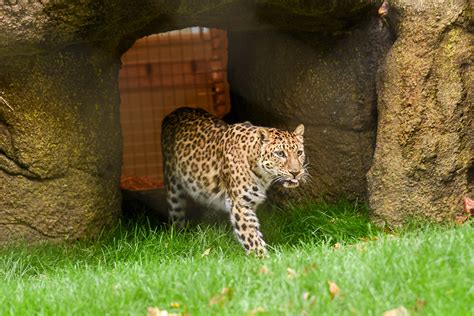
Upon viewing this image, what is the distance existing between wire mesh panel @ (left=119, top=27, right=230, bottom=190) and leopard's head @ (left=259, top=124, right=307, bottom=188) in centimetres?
481

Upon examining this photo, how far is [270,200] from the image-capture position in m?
10.1

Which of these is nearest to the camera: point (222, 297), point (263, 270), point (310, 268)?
point (222, 297)

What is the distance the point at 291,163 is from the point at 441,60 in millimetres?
1539

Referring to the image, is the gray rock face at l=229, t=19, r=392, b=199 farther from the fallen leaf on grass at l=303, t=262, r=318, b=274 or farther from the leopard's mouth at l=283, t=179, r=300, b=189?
the fallen leaf on grass at l=303, t=262, r=318, b=274

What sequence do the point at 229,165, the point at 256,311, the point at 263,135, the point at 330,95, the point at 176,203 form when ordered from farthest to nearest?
the point at 176,203
the point at 330,95
the point at 229,165
the point at 263,135
the point at 256,311

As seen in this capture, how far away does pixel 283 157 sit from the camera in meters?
8.75

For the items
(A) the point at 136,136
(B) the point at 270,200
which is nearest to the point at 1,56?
(B) the point at 270,200

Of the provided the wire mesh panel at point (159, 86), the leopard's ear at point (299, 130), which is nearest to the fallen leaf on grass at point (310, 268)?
the leopard's ear at point (299, 130)

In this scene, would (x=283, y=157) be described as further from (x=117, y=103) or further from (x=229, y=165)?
(x=117, y=103)

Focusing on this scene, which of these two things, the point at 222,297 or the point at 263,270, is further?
the point at 263,270

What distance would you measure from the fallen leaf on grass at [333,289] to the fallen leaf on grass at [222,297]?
602 mm

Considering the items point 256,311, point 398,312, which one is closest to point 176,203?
point 256,311

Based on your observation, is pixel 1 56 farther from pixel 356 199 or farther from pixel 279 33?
pixel 356 199

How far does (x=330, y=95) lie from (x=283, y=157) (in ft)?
2.99
